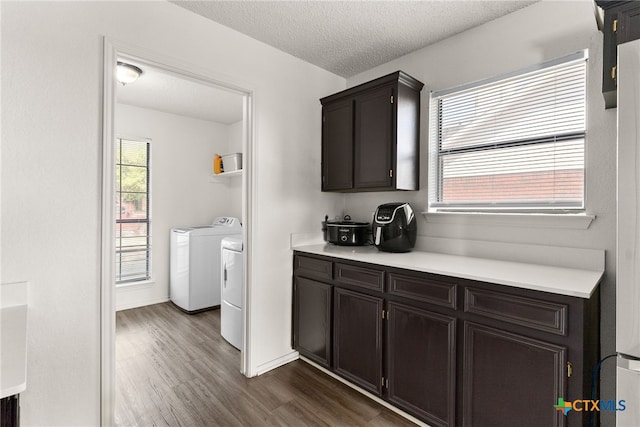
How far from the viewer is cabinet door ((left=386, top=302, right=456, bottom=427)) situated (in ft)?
5.69

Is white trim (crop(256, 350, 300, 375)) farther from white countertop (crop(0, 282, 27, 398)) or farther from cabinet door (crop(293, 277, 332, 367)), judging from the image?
white countertop (crop(0, 282, 27, 398))

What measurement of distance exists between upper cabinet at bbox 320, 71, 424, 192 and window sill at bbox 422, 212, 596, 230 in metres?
0.33

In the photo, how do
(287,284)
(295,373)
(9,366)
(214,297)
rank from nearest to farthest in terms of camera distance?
(9,366)
(295,373)
(287,284)
(214,297)

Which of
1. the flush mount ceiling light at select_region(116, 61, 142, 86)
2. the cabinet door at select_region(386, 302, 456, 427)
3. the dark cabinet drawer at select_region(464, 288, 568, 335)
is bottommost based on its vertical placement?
the cabinet door at select_region(386, 302, 456, 427)

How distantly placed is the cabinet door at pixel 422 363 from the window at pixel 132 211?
3646 millimetres

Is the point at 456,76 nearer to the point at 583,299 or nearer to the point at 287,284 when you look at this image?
the point at 583,299

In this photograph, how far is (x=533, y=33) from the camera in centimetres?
200

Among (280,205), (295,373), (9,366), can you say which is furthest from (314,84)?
(9,366)

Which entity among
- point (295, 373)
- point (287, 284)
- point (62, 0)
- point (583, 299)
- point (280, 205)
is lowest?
point (295, 373)

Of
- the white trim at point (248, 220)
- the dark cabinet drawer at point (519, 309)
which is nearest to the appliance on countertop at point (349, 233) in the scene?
the white trim at point (248, 220)

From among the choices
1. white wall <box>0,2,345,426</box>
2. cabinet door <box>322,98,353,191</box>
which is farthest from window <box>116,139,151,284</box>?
cabinet door <box>322,98,353,191</box>

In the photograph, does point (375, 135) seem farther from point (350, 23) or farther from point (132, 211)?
point (132, 211)

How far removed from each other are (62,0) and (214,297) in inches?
131

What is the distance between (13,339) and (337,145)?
233 cm
